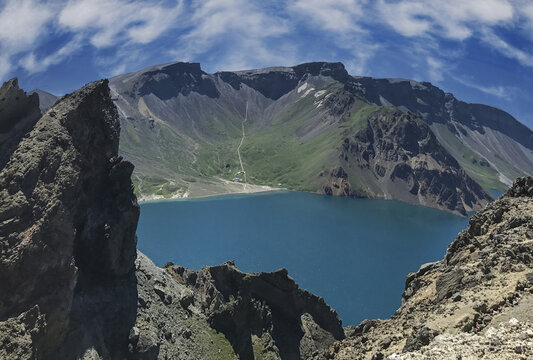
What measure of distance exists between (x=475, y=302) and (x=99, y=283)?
45.4 meters

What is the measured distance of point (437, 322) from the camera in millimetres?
22734

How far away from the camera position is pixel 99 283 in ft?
184

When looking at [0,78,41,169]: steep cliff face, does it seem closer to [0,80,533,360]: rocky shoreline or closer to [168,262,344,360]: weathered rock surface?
[0,80,533,360]: rocky shoreline

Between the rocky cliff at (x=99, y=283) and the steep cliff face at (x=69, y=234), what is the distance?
0.36 feet

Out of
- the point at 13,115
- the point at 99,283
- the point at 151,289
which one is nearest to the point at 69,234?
the point at 99,283

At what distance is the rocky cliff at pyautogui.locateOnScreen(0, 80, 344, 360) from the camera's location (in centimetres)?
4331

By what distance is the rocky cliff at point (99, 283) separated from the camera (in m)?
43.3

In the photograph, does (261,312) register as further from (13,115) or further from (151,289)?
(13,115)

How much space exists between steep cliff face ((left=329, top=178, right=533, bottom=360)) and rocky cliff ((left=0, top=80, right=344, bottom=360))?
2881cm

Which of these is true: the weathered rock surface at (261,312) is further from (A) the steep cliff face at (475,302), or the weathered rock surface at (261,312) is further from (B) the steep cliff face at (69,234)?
(A) the steep cliff face at (475,302)

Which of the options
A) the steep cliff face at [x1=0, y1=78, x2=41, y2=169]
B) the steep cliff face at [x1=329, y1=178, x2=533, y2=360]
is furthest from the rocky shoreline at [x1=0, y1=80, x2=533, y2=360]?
the steep cliff face at [x1=0, y1=78, x2=41, y2=169]

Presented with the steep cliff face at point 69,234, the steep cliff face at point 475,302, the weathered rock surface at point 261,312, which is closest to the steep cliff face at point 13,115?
the steep cliff face at point 69,234

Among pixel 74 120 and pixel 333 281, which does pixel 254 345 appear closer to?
pixel 74 120

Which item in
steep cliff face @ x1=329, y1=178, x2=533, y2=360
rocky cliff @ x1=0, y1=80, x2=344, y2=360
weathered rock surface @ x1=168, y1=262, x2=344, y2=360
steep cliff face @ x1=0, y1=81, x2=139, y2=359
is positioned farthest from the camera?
weathered rock surface @ x1=168, y1=262, x2=344, y2=360
